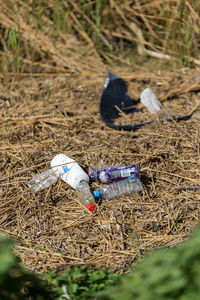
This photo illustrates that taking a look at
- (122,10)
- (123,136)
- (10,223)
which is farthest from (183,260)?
(122,10)

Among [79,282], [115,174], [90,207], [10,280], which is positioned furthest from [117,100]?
[10,280]

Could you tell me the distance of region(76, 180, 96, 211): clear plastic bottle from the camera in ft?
8.73

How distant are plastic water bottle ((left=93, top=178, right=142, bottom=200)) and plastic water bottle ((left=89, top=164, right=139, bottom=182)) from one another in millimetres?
48

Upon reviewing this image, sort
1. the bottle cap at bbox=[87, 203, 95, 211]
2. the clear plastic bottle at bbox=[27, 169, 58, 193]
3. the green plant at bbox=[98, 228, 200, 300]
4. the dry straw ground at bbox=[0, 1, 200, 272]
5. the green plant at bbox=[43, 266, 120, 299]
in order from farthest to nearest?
the clear plastic bottle at bbox=[27, 169, 58, 193]
the bottle cap at bbox=[87, 203, 95, 211]
the dry straw ground at bbox=[0, 1, 200, 272]
the green plant at bbox=[43, 266, 120, 299]
the green plant at bbox=[98, 228, 200, 300]

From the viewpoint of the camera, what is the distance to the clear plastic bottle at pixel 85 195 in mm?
2660

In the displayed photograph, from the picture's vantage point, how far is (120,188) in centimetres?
279

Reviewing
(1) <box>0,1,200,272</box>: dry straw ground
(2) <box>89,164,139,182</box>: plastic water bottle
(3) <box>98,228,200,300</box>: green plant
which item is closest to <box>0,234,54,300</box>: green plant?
(3) <box>98,228,200,300</box>: green plant

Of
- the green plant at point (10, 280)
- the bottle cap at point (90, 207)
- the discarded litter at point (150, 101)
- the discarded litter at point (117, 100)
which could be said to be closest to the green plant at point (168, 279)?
the green plant at point (10, 280)

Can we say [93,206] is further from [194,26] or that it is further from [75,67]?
[194,26]

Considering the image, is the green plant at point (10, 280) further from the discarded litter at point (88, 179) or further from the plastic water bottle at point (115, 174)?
the plastic water bottle at point (115, 174)

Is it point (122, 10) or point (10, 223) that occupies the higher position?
point (122, 10)

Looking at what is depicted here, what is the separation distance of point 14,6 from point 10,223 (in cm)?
344

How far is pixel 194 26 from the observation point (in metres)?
4.67

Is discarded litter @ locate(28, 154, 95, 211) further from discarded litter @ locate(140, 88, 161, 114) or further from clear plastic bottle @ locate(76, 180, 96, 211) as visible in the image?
discarded litter @ locate(140, 88, 161, 114)
